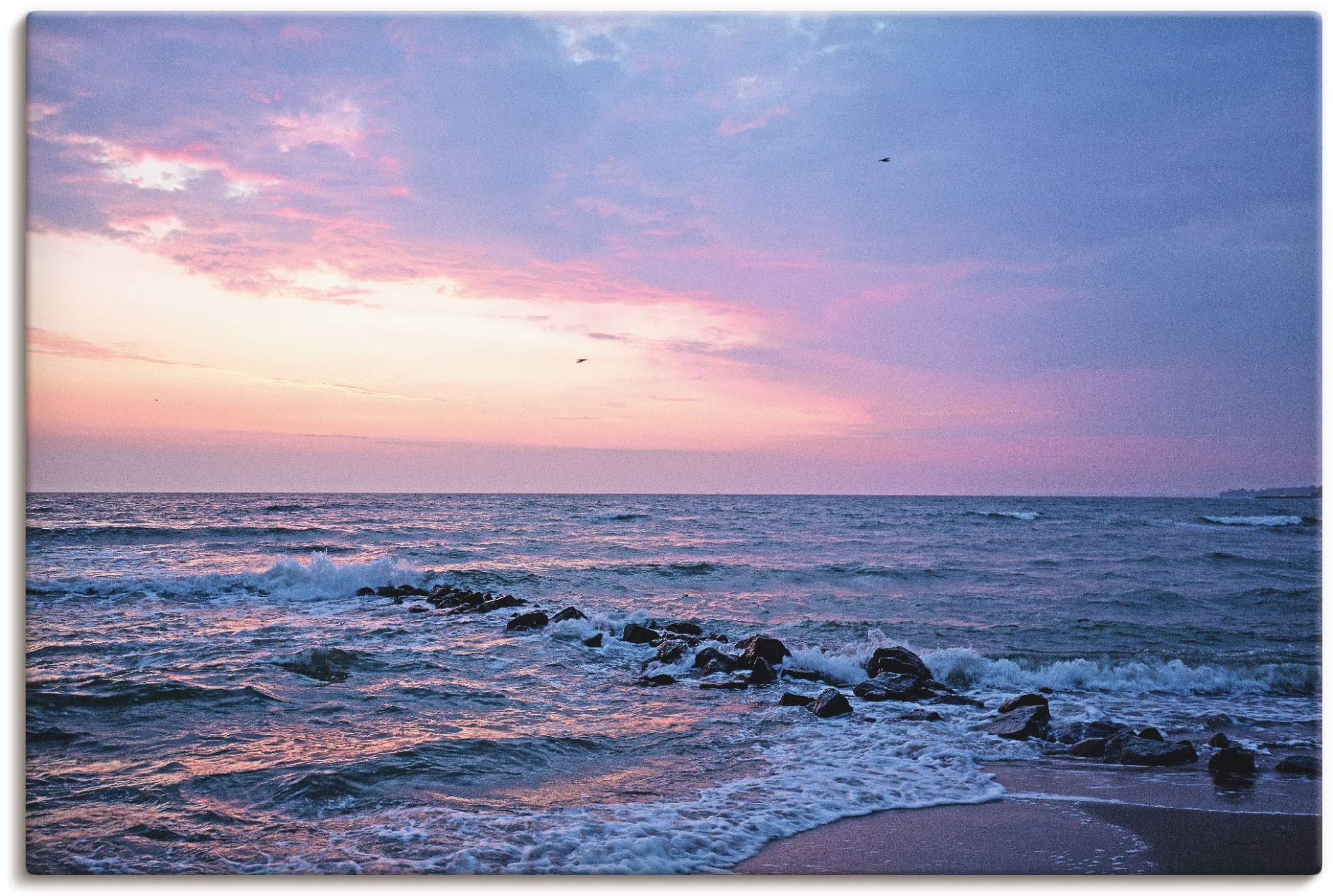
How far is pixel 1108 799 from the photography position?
4.25m

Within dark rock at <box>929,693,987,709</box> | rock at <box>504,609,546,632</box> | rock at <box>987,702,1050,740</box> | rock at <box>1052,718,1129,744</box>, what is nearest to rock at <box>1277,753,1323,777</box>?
rock at <box>1052,718,1129,744</box>

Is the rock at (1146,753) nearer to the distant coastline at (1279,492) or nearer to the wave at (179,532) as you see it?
the distant coastline at (1279,492)

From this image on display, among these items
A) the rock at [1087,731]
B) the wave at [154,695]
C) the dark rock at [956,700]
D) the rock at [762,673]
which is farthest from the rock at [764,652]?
the wave at [154,695]

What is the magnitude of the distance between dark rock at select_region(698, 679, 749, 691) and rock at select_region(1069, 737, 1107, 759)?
8.55 feet

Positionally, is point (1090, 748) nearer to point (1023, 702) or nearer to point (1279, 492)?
point (1023, 702)

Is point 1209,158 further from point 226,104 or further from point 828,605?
point 828,605

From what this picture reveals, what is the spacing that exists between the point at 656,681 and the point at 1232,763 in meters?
4.16

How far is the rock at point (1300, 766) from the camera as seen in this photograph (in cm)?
462

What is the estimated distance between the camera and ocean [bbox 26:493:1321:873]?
3.79 meters

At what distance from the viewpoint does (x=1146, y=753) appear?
489 cm

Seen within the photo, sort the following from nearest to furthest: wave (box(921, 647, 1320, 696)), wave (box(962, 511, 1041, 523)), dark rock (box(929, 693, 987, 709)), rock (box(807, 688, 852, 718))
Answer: rock (box(807, 688, 852, 718)) < dark rock (box(929, 693, 987, 709)) < wave (box(921, 647, 1320, 696)) < wave (box(962, 511, 1041, 523))

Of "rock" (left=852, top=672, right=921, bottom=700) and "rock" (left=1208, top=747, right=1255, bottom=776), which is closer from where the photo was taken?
"rock" (left=1208, top=747, right=1255, bottom=776)

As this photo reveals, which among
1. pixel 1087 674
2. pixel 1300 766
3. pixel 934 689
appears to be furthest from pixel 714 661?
pixel 1300 766

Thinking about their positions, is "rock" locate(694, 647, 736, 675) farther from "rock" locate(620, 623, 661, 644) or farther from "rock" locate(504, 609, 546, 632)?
"rock" locate(504, 609, 546, 632)
